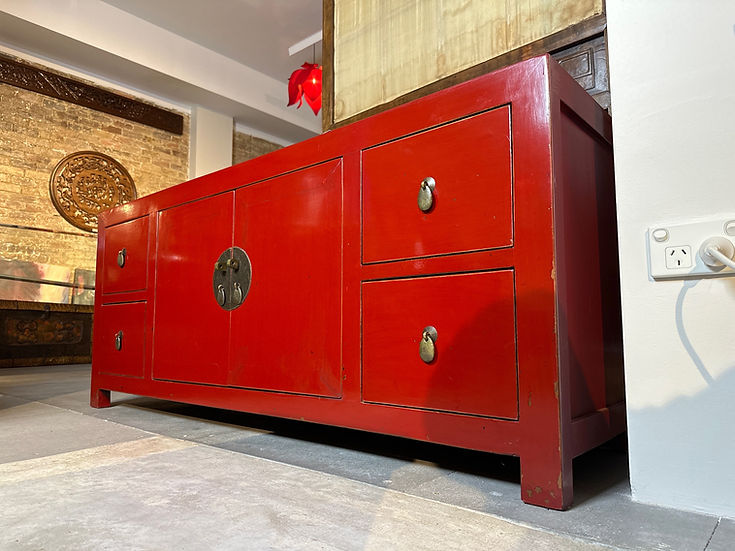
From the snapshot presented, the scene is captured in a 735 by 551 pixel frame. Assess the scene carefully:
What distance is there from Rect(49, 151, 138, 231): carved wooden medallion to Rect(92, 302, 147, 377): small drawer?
4669 millimetres

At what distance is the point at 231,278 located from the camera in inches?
66.0

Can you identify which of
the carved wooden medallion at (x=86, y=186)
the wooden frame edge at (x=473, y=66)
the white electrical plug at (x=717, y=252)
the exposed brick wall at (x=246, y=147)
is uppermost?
the exposed brick wall at (x=246, y=147)

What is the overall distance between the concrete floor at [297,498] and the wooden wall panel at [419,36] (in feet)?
4.55

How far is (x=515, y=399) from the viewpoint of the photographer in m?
1.00

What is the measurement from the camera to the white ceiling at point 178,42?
5.83m

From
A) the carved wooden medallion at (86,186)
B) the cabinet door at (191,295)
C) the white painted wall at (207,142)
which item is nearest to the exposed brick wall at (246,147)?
the white painted wall at (207,142)

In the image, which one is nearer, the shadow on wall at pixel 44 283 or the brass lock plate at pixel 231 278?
the brass lock plate at pixel 231 278

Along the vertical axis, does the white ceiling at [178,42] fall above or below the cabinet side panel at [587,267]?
above

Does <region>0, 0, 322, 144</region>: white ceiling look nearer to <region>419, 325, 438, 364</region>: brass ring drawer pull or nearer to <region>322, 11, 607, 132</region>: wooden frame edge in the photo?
<region>322, 11, 607, 132</region>: wooden frame edge

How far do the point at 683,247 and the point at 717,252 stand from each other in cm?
7

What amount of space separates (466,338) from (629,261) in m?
0.37

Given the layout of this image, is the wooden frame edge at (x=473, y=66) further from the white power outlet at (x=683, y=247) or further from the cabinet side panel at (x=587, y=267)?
the white power outlet at (x=683, y=247)

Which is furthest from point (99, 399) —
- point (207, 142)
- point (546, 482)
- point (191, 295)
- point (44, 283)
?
point (207, 142)

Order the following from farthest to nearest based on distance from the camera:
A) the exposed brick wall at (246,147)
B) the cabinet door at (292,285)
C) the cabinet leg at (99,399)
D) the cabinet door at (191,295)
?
the exposed brick wall at (246,147) → the cabinet leg at (99,399) → the cabinet door at (191,295) → the cabinet door at (292,285)
